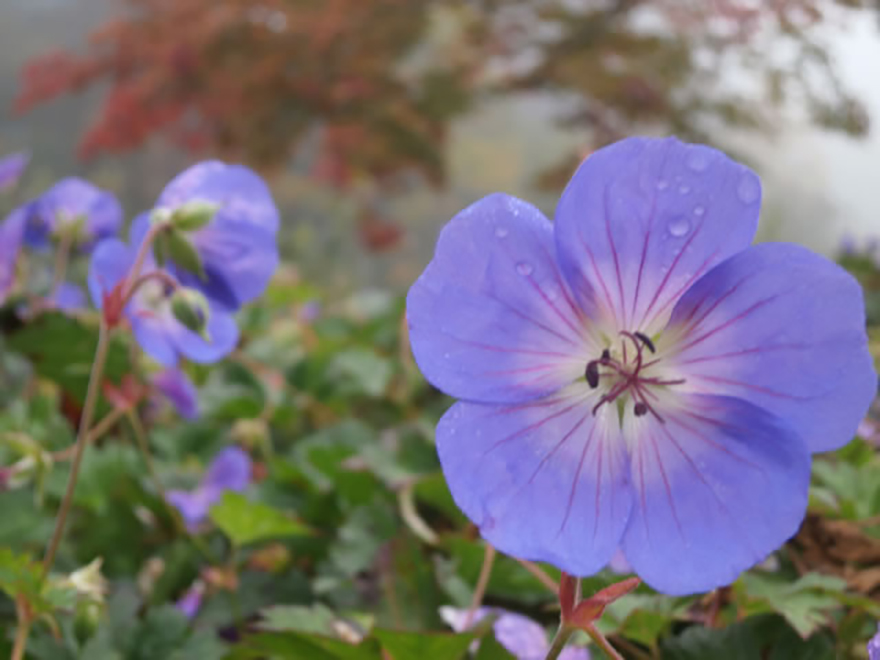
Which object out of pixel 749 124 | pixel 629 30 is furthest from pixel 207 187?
pixel 749 124

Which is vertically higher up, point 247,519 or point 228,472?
point 247,519

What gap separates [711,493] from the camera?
1.05ft

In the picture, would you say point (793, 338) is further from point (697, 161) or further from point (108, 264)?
point (108, 264)

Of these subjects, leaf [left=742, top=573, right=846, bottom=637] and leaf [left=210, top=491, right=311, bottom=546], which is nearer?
leaf [left=742, top=573, right=846, bottom=637]

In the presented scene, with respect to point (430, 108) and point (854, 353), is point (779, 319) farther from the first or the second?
point (430, 108)

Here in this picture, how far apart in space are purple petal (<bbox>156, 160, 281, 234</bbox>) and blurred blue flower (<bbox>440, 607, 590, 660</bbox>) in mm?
301

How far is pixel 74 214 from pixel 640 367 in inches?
29.6

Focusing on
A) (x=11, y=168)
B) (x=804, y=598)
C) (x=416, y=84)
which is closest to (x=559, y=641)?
(x=804, y=598)

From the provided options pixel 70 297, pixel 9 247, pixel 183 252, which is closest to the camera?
pixel 183 252

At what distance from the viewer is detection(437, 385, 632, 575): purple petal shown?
306mm

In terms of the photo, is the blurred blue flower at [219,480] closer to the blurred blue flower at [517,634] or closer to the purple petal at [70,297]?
the blurred blue flower at [517,634]

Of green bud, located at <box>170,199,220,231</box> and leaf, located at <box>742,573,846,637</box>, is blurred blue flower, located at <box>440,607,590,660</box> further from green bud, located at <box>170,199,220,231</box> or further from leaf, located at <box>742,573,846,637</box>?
green bud, located at <box>170,199,220,231</box>

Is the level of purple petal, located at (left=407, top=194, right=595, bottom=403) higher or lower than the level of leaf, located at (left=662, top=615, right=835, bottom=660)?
higher

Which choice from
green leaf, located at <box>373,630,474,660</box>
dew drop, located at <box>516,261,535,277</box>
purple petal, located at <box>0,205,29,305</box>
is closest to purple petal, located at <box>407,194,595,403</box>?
dew drop, located at <box>516,261,535,277</box>
